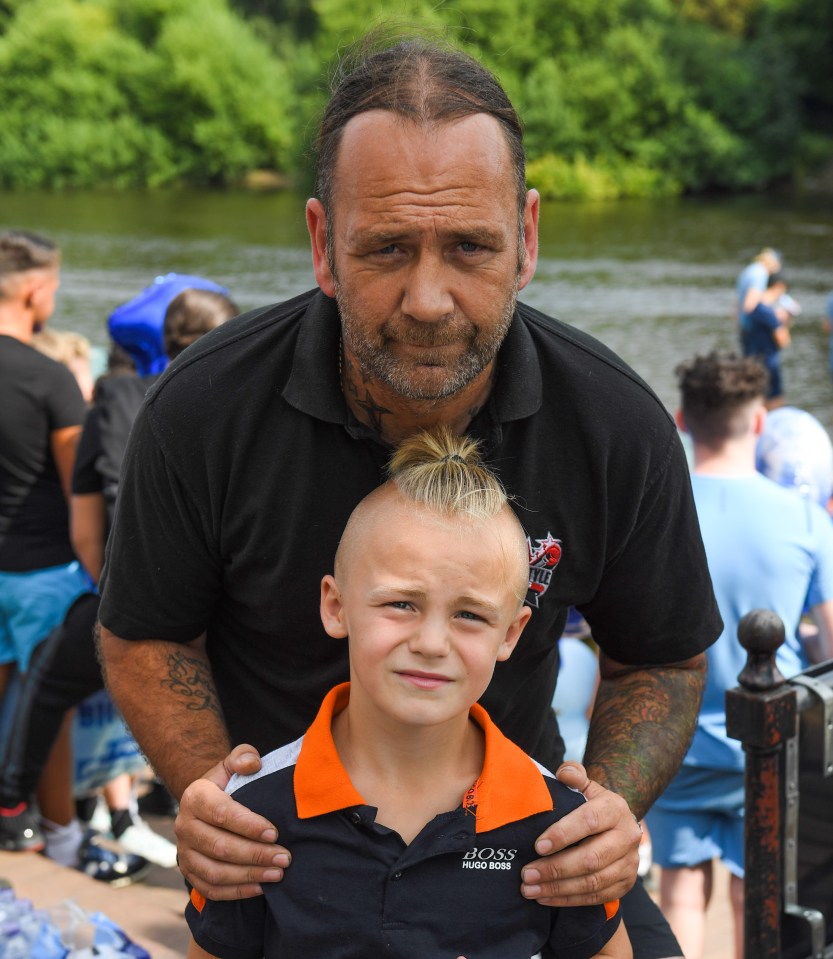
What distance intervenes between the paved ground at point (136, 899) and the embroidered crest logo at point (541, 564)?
2.29m

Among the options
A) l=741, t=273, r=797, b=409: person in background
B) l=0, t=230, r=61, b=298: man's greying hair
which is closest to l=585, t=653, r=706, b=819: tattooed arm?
l=0, t=230, r=61, b=298: man's greying hair

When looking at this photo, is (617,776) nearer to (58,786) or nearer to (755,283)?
(58,786)

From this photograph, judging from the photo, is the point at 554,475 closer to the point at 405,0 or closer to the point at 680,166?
the point at 405,0

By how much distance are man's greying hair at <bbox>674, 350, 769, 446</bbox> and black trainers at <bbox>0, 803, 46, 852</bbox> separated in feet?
8.40

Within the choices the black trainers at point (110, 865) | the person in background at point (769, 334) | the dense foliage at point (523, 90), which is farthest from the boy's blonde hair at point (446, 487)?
the dense foliage at point (523, 90)

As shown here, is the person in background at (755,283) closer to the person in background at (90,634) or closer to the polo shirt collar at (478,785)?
the person in background at (90,634)

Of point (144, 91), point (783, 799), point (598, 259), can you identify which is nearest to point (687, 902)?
point (783, 799)

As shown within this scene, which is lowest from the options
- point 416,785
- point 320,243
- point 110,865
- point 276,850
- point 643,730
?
point 110,865

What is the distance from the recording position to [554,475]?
2195mm

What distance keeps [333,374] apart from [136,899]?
9.11 feet

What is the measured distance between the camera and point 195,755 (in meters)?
2.20

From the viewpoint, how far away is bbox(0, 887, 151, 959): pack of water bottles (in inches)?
135

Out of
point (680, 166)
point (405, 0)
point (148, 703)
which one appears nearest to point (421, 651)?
point (148, 703)

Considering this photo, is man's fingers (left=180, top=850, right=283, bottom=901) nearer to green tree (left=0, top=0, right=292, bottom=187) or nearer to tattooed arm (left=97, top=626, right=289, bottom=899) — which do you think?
tattooed arm (left=97, top=626, right=289, bottom=899)
